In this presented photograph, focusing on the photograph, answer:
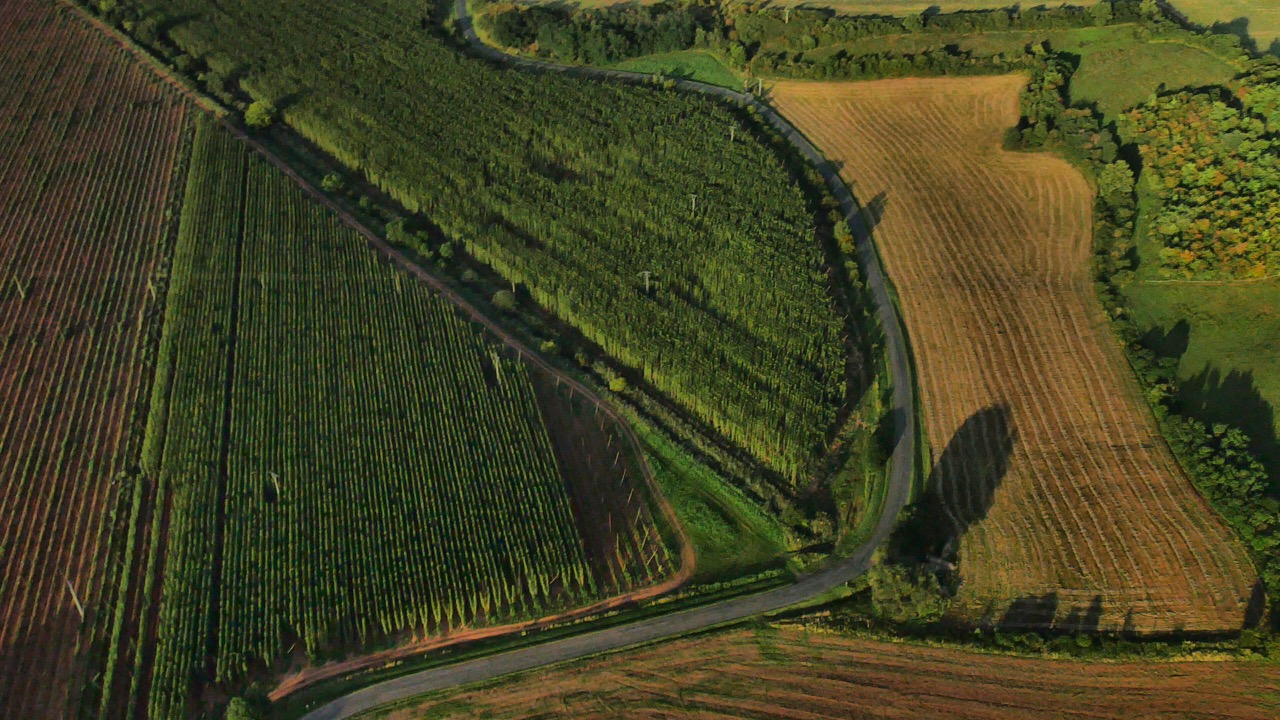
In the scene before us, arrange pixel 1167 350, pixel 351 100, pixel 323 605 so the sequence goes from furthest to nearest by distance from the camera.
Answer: pixel 351 100 → pixel 1167 350 → pixel 323 605

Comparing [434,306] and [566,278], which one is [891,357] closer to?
[566,278]

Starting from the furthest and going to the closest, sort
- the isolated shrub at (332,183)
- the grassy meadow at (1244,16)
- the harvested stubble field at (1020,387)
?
the grassy meadow at (1244,16) < the isolated shrub at (332,183) < the harvested stubble field at (1020,387)

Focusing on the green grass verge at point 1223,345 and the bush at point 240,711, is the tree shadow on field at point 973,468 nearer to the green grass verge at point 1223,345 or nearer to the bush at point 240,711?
the green grass verge at point 1223,345

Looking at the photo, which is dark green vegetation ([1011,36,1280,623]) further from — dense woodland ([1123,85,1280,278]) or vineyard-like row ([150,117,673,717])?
vineyard-like row ([150,117,673,717])

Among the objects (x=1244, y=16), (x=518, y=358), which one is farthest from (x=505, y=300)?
(x=1244, y=16)

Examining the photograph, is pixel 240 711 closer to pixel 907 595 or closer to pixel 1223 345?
pixel 907 595

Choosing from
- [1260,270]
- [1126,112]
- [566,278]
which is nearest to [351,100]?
[566,278]

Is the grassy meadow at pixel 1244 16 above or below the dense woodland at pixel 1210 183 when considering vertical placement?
above

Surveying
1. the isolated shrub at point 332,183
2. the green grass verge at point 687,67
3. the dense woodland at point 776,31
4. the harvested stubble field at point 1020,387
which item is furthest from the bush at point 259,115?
the harvested stubble field at point 1020,387
